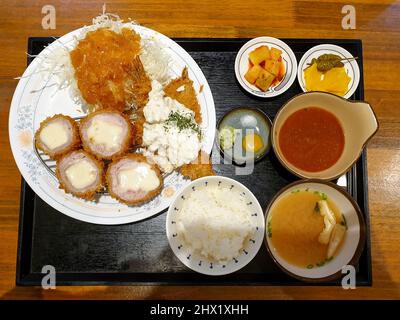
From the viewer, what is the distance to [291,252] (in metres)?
2.16

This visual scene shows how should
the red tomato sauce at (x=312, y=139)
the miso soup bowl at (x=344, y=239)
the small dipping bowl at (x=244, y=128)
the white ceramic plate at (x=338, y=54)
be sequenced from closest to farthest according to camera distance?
the miso soup bowl at (x=344, y=239)
the red tomato sauce at (x=312, y=139)
the small dipping bowl at (x=244, y=128)
the white ceramic plate at (x=338, y=54)

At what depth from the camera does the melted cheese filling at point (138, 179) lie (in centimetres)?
226

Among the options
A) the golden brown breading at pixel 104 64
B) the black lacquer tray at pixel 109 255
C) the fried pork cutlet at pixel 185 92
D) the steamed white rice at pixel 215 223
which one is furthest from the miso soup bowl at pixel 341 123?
the golden brown breading at pixel 104 64

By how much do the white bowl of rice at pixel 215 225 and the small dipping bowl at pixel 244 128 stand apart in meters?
0.21

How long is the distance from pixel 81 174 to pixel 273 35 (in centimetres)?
154

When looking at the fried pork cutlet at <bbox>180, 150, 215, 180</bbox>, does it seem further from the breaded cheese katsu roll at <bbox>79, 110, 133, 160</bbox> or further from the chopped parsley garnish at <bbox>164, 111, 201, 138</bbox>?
the breaded cheese katsu roll at <bbox>79, 110, 133, 160</bbox>

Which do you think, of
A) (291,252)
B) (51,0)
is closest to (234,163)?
(291,252)

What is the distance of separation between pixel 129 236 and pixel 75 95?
95 cm

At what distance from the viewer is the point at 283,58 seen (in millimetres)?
2502

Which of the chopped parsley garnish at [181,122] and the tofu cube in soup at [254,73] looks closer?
the chopped parsley garnish at [181,122]

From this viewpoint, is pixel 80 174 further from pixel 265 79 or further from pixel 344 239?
pixel 344 239

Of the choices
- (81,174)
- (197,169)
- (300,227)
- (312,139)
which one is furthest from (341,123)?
(81,174)

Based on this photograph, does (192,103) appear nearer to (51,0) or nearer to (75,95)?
(75,95)

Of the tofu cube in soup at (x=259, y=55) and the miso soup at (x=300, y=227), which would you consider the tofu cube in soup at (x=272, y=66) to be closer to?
the tofu cube in soup at (x=259, y=55)
